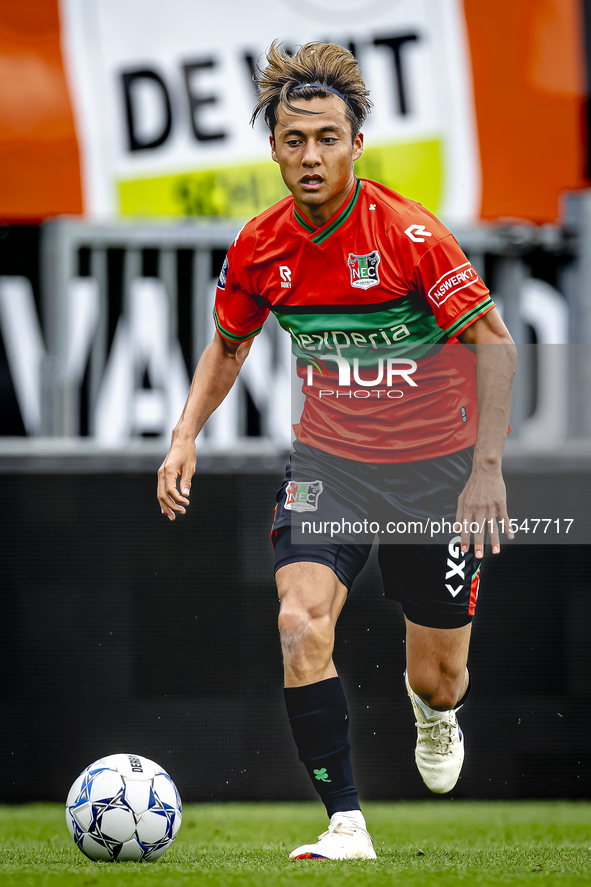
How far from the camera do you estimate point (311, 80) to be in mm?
4133

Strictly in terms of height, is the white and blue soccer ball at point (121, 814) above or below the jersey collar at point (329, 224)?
below

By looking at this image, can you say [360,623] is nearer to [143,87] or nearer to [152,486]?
[152,486]

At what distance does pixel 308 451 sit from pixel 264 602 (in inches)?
68.0

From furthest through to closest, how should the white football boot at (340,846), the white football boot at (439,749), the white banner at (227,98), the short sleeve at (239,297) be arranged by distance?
the white banner at (227,98) < the white football boot at (439,749) < the short sleeve at (239,297) < the white football boot at (340,846)

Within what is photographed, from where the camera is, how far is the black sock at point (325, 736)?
12.7ft

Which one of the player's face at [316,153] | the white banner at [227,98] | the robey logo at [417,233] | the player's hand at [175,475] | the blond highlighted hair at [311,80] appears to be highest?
the white banner at [227,98]

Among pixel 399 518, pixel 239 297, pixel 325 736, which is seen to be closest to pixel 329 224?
pixel 239 297

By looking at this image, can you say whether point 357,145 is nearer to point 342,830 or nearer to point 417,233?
point 417,233

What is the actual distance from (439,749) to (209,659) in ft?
5.01

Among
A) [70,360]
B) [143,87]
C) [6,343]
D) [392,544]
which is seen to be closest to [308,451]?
[392,544]

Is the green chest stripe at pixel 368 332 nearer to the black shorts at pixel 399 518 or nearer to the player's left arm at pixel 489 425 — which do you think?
the player's left arm at pixel 489 425

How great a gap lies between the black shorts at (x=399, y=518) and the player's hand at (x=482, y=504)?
317mm

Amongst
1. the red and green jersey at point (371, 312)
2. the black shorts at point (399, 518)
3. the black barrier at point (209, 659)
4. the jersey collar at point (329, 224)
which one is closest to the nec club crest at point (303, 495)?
the black shorts at point (399, 518)

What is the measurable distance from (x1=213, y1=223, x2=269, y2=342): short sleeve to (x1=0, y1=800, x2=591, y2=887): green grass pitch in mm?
1889
